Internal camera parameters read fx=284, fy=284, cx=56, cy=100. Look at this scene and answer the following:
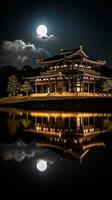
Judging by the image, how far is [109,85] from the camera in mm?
62000

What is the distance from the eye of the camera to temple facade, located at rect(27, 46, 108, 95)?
5753 centimetres

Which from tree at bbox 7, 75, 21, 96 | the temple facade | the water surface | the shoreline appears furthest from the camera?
tree at bbox 7, 75, 21, 96

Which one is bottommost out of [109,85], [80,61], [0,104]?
[0,104]

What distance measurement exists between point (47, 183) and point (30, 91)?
6219 centimetres

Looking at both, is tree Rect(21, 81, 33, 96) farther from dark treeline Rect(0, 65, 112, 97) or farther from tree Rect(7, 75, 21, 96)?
dark treeline Rect(0, 65, 112, 97)

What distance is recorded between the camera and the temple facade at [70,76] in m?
57.5

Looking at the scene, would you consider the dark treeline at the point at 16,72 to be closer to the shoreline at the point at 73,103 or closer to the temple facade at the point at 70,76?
the temple facade at the point at 70,76

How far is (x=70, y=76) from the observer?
57.6 meters

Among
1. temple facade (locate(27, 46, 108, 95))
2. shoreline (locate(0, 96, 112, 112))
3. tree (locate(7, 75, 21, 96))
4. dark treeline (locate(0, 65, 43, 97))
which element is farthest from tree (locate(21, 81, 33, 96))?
shoreline (locate(0, 96, 112, 112))

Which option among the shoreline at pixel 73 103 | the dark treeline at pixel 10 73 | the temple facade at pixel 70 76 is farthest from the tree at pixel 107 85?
the dark treeline at pixel 10 73

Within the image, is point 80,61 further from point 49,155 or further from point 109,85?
point 49,155

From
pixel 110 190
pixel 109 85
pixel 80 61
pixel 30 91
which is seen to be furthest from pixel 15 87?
pixel 110 190

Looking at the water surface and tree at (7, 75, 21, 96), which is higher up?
tree at (7, 75, 21, 96)

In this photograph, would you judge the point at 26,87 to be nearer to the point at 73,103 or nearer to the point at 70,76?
the point at 70,76
